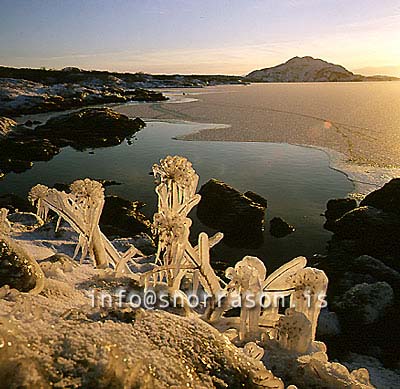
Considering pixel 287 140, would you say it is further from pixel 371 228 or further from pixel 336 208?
pixel 371 228

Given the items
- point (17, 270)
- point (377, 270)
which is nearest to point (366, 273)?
point (377, 270)

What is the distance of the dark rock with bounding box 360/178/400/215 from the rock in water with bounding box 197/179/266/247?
3087mm

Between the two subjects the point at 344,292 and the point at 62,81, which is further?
the point at 62,81

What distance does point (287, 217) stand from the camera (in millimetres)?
11594

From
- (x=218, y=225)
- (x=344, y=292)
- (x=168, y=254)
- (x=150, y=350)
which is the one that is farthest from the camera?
(x=218, y=225)

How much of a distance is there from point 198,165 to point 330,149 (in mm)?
6881

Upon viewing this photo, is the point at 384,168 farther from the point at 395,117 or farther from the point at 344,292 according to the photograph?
the point at 395,117

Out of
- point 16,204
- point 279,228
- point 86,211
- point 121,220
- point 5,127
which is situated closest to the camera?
point 86,211

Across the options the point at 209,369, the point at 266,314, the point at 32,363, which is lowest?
the point at 266,314

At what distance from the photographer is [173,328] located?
6.02ft

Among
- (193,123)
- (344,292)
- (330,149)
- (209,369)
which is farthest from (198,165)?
(209,369)

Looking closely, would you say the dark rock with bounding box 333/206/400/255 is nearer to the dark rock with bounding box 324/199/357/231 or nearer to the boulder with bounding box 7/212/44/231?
the dark rock with bounding box 324/199/357/231

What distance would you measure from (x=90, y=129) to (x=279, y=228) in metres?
20.6

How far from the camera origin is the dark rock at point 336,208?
1121 cm
